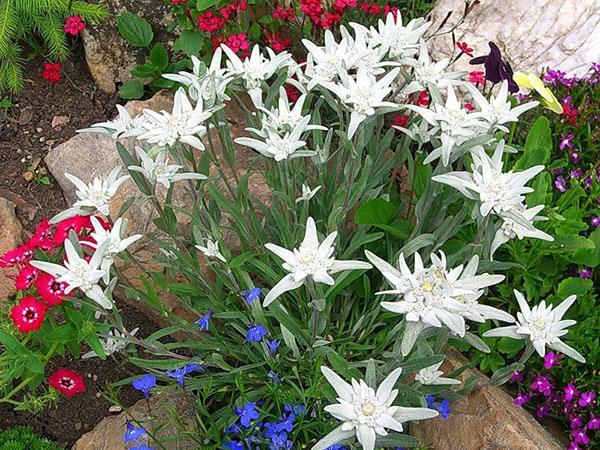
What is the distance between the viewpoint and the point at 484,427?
2568 millimetres

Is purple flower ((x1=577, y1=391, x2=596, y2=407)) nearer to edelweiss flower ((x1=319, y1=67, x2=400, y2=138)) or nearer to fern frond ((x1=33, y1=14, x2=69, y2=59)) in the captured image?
edelweiss flower ((x1=319, y1=67, x2=400, y2=138))

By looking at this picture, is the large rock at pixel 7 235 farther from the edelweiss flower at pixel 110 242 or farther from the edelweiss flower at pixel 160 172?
the edelweiss flower at pixel 160 172

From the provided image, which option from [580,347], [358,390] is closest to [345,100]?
[358,390]

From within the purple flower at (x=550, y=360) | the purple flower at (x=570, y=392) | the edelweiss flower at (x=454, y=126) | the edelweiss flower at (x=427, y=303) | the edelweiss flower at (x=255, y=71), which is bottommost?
the purple flower at (x=570, y=392)

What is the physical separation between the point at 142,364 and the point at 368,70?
4.54 feet

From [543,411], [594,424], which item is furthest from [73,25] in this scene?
[594,424]

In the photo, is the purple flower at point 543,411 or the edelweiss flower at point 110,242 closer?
the edelweiss flower at point 110,242

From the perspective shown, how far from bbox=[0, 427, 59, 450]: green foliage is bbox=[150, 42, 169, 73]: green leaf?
6.73 feet

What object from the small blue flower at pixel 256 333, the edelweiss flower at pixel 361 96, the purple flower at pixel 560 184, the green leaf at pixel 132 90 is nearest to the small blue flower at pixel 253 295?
the small blue flower at pixel 256 333

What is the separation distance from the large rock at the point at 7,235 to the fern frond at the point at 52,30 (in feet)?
3.29

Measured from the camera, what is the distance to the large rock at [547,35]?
381 cm

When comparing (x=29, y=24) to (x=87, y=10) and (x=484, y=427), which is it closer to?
(x=87, y=10)

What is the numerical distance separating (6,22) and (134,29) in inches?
26.8

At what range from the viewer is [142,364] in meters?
2.62
